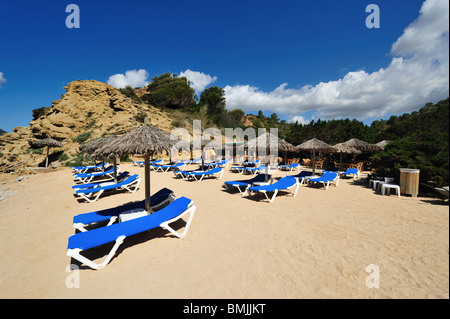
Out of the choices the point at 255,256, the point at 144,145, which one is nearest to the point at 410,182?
the point at 255,256

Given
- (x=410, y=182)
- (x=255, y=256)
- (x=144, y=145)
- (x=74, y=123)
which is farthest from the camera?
(x=74, y=123)

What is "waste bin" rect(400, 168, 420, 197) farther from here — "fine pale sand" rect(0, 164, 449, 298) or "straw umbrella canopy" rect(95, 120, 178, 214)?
"straw umbrella canopy" rect(95, 120, 178, 214)

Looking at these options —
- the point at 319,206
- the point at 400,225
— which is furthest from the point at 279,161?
the point at 400,225

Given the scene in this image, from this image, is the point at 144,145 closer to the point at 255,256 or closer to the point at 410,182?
the point at 255,256

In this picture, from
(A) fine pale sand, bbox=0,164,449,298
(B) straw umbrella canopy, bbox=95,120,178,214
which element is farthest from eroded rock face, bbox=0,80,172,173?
(A) fine pale sand, bbox=0,164,449,298

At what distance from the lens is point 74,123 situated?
73.3 ft

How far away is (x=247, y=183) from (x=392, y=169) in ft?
19.2

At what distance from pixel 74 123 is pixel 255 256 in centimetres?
2695

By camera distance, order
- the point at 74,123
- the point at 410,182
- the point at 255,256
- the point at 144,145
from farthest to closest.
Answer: the point at 74,123
the point at 410,182
the point at 144,145
the point at 255,256

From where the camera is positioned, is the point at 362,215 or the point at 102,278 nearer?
the point at 102,278

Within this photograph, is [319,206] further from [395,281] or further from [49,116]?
[49,116]

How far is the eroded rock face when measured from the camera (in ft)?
63.0
